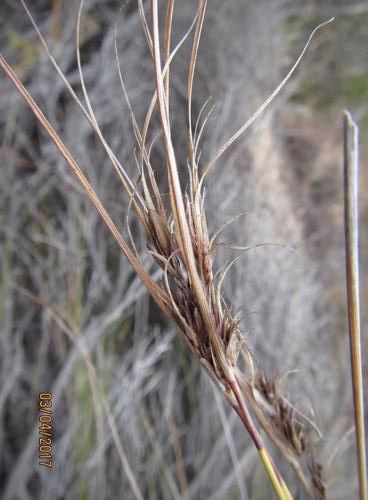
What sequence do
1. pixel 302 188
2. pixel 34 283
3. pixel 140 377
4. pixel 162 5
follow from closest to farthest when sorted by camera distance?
pixel 140 377, pixel 34 283, pixel 162 5, pixel 302 188

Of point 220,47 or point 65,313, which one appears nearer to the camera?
point 65,313

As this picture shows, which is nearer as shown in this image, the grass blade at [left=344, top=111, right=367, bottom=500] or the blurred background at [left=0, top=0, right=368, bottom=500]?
the grass blade at [left=344, top=111, right=367, bottom=500]

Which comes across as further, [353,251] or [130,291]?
[130,291]

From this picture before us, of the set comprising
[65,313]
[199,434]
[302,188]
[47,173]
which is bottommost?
[199,434]

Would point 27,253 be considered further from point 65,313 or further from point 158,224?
point 158,224

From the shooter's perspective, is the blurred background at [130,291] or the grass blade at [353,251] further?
the blurred background at [130,291]

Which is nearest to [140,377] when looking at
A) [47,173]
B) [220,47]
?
[47,173]

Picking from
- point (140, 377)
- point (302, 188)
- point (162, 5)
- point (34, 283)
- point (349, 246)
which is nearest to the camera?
point (349, 246)

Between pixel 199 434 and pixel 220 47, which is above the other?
pixel 220 47
